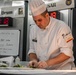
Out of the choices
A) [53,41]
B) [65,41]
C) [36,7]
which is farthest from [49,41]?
[36,7]

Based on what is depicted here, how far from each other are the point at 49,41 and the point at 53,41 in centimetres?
5

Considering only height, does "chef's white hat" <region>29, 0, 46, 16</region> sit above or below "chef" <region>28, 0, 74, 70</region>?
above

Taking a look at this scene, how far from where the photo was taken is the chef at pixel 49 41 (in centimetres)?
158

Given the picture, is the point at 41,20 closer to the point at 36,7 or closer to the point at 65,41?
the point at 36,7

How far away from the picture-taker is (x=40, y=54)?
5.70 ft

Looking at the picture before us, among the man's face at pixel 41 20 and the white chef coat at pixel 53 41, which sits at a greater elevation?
the man's face at pixel 41 20

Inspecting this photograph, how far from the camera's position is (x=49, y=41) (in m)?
1.70

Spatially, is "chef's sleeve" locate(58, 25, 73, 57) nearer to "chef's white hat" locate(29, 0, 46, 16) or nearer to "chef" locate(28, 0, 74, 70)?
"chef" locate(28, 0, 74, 70)

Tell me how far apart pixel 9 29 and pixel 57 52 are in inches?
51.6

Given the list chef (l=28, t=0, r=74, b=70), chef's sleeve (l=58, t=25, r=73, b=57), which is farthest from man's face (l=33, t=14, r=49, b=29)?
chef's sleeve (l=58, t=25, r=73, b=57)

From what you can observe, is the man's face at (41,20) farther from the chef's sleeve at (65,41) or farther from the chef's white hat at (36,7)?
the chef's sleeve at (65,41)

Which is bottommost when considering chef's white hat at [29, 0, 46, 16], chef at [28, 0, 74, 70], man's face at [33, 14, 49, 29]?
chef at [28, 0, 74, 70]

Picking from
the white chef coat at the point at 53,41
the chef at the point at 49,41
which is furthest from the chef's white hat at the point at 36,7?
the white chef coat at the point at 53,41

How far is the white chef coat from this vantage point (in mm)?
1613
